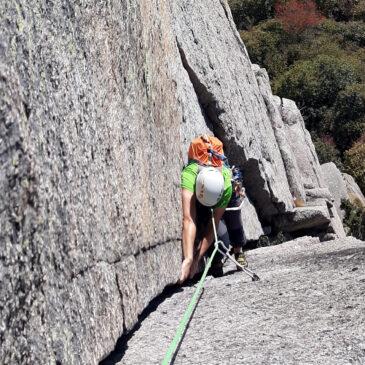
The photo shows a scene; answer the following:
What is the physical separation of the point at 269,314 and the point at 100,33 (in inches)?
81.8

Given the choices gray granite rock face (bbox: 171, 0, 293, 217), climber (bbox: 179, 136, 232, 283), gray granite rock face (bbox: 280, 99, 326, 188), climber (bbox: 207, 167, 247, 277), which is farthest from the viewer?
gray granite rock face (bbox: 280, 99, 326, 188)

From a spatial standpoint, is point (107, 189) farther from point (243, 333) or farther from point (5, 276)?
point (5, 276)

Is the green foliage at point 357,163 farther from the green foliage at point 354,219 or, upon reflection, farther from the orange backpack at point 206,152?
the orange backpack at point 206,152

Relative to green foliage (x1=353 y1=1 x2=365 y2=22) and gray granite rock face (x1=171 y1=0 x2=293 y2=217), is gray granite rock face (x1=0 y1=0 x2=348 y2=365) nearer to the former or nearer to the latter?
gray granite rock face (x1=171 y1=0 x2=293 y2=217)

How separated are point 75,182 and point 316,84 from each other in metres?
28.7

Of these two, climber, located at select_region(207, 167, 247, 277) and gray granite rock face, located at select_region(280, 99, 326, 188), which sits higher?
gray granite rock face, located at select_region(280, 99, 326, 188)

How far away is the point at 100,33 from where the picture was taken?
5.01 m

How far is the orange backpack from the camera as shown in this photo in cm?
866

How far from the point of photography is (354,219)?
2042 centimetres

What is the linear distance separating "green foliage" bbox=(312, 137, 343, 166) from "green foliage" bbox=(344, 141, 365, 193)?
309mm

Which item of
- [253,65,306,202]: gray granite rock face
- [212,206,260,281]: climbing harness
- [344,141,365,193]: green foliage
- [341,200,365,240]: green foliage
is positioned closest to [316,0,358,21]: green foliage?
[344,141,365,193]: green foliage

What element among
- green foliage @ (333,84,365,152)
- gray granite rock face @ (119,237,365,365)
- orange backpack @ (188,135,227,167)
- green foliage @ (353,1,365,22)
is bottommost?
gray granite rock face @ (119,237,365,365)

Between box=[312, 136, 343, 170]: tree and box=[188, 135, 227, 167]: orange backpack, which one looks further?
box=[312, 136, 343, 170]: tree

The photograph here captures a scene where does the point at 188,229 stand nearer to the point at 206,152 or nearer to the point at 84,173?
the point at 206,152
